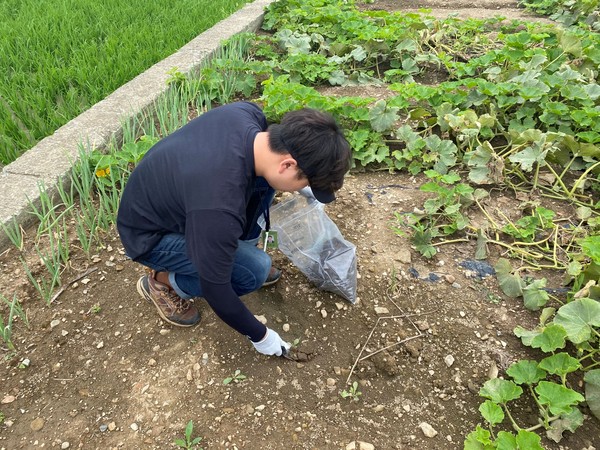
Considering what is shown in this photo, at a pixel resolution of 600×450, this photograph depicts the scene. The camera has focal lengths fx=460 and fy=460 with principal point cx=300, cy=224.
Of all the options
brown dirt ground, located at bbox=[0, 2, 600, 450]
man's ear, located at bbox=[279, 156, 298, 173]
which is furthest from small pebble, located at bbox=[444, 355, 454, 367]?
man's ear, located at bbox=[279, 156, 298, 173]

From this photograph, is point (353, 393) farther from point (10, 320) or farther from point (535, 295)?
point (10, 320)

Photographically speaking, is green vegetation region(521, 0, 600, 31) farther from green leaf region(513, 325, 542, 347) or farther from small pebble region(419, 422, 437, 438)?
small pebble region(419, 422, 437, 438)

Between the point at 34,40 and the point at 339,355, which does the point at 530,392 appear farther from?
the point at 34,40

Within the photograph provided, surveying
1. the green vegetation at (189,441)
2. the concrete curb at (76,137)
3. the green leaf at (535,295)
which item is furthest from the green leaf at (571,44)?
the green vegetation at (189,441)

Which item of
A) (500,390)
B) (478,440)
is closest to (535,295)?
(500,390)

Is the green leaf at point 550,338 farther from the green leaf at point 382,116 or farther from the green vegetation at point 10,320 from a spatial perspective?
the green vegetation at point 10,320

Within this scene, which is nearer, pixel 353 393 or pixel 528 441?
pixel 528 441

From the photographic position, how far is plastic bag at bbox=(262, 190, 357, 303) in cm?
183

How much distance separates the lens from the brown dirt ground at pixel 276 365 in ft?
4.94

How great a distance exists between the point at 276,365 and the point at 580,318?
1.08 meters

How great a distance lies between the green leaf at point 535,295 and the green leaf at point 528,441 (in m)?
0.64

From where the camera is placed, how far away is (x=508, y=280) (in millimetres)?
1892

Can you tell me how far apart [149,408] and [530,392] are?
51.6 inches

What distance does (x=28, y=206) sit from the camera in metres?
2.08
